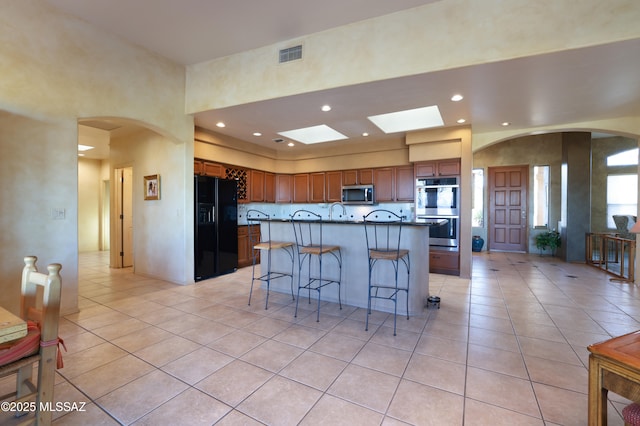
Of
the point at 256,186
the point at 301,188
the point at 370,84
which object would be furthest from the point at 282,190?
the point at 370,84

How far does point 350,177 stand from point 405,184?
4.18 feet

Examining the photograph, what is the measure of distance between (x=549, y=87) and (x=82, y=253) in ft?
35.3

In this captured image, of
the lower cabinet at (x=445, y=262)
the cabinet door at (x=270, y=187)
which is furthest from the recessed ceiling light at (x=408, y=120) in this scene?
the cabinet door at (x=270, y=187)

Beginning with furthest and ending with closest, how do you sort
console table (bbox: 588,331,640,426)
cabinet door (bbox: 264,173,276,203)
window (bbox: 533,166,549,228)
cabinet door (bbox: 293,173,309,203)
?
window (bbox: 533,166,549,228), cabinet door (bbox: 293,173,309,203), cabinet door (bbox: 264,173,276,203), console table (bbox: 588,331,640,426)

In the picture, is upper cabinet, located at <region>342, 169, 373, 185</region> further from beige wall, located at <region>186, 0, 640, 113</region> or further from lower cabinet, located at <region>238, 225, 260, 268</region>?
beige wall, located at <region>186, 0, 640, 113</region>

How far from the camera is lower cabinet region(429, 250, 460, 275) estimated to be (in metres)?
5.20

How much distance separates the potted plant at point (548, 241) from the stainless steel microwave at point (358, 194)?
464 cm

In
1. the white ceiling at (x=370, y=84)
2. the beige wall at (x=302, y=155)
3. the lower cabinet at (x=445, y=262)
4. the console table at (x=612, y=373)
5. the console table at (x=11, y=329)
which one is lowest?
the lower cabinet at (x=445, y=262)

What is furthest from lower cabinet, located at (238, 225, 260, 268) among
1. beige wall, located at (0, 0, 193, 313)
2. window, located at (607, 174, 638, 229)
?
window, located at (607, 174, 638, 229)

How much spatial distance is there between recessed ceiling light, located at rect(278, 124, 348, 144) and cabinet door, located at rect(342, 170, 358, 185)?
2.86 feet

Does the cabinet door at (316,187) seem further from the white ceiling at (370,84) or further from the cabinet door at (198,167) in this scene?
→ the cabinet door at (198,167)

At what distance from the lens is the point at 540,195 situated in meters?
7.67

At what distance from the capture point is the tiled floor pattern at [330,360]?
5.65 feet

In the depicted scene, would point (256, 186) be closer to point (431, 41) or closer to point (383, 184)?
point (383, 184)
